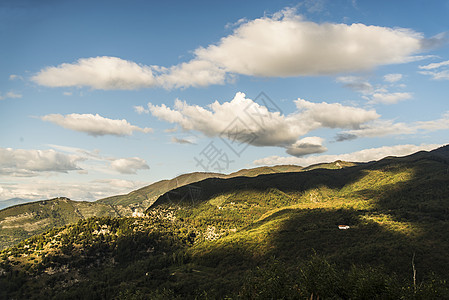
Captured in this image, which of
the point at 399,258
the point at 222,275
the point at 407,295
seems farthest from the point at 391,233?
the point at 407,295

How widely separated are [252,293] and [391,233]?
528ft

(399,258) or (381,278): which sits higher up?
(381,278)

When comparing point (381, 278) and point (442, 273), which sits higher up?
point (381, 278)

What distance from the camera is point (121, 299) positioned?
107688 millimetres

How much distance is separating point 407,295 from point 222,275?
15564 cm

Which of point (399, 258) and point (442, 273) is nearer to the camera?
point (442, 273)

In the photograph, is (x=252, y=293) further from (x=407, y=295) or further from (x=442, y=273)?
(x=442, y=273)

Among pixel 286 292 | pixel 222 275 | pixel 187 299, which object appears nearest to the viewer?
pixel 286 292

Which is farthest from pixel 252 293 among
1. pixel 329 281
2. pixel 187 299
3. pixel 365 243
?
pixel 365 243

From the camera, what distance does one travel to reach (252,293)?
80.6 m

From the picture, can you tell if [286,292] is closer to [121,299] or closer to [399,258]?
[121,299]

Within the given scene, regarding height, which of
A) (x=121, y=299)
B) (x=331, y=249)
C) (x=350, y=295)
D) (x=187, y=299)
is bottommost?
(x=187, y=299)

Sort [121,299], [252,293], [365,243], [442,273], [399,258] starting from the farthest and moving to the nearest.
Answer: [365,243] < [399,258] < [442,273] < [121,299] < [252,293]

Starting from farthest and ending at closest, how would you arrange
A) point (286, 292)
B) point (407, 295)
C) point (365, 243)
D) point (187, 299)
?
point (365, 243)
point (187, 299)
point (286, 292)
point (407, 295)
